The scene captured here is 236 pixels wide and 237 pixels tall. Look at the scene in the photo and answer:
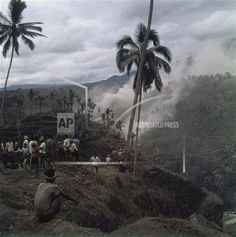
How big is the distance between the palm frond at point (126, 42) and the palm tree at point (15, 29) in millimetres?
1655

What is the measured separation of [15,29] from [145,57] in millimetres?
2974

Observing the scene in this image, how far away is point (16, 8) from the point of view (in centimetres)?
1205

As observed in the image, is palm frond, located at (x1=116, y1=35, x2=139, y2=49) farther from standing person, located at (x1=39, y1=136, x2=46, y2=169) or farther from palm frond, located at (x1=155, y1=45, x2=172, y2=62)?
standing person, located at (x1=39, y1=136, x2=46, y2=169)

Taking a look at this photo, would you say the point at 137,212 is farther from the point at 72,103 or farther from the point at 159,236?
the point at 72,103

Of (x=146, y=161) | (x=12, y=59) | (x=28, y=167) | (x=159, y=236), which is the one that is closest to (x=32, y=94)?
A: (x=12, y=59)

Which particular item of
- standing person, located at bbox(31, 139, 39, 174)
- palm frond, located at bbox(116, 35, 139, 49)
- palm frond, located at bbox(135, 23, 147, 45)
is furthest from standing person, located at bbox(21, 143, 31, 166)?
palm frond, located at bbox(135, 23, 147, 45)

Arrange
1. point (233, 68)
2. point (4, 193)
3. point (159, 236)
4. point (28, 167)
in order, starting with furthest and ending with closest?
point (28, 167) → point (4, 193) → point (233, 68) → point (159, 236)

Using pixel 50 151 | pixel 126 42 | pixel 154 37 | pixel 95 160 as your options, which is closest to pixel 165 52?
pixel 154 37

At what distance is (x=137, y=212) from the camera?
11570mm

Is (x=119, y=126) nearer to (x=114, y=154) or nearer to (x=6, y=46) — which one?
(x=114, y=154)

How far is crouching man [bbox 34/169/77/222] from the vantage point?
10703mm

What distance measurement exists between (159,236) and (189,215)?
1.26m

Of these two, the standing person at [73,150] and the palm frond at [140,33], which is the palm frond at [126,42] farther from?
the standing person at [73,150]

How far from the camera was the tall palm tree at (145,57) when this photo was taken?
11844 millimetres
